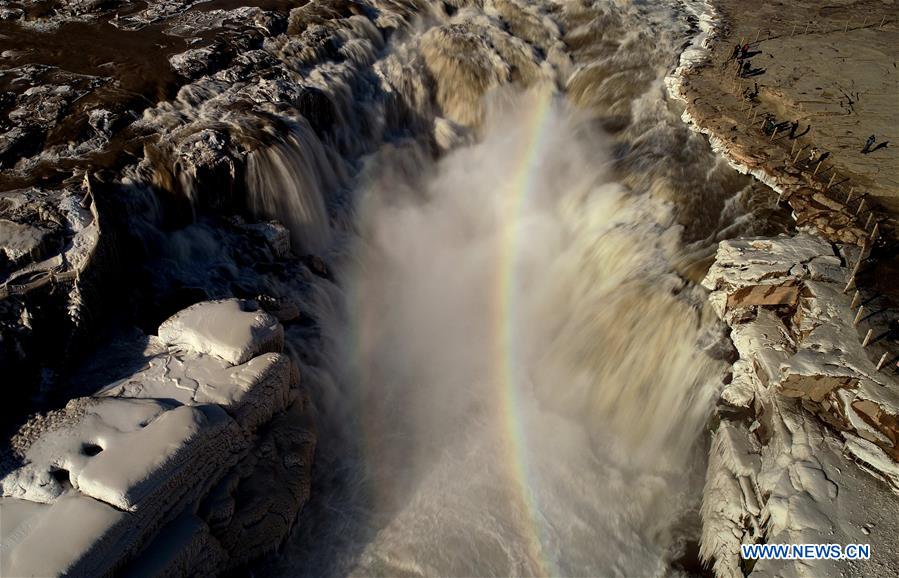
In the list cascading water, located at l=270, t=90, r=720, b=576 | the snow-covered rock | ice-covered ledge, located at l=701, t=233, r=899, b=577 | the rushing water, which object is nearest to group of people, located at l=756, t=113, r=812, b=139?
the rushing water

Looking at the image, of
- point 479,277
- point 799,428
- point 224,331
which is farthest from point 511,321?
point 224,331

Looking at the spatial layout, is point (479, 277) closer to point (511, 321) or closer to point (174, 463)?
point (511, 321)

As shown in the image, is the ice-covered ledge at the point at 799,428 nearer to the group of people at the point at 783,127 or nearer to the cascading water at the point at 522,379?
the cascading water at the point at 522,379

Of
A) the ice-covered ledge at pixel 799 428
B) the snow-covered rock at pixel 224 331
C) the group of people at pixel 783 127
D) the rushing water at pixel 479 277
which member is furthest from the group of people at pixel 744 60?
the snow-covered rock at pixel 224 331

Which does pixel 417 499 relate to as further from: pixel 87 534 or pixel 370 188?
pixel 370 188

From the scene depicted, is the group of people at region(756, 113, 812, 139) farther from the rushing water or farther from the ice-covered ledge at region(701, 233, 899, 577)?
the ice-covered ledge at region(701, 233, 899, 577)

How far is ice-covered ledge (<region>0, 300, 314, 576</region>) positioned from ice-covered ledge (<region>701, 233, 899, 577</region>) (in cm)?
603

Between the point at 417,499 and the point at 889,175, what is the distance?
1150 centimetres

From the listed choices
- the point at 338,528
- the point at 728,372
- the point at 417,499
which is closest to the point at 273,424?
the point at 338,528

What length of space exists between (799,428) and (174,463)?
7870 mm

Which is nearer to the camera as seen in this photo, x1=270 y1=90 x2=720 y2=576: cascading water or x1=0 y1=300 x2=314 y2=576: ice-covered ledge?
x1=0 y1=300 x2=314 y2=576: ice-covered ledge

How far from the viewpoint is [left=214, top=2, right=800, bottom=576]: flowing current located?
8.12 metres

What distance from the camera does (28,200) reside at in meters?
8.18

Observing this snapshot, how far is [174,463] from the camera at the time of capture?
602 centimetres
